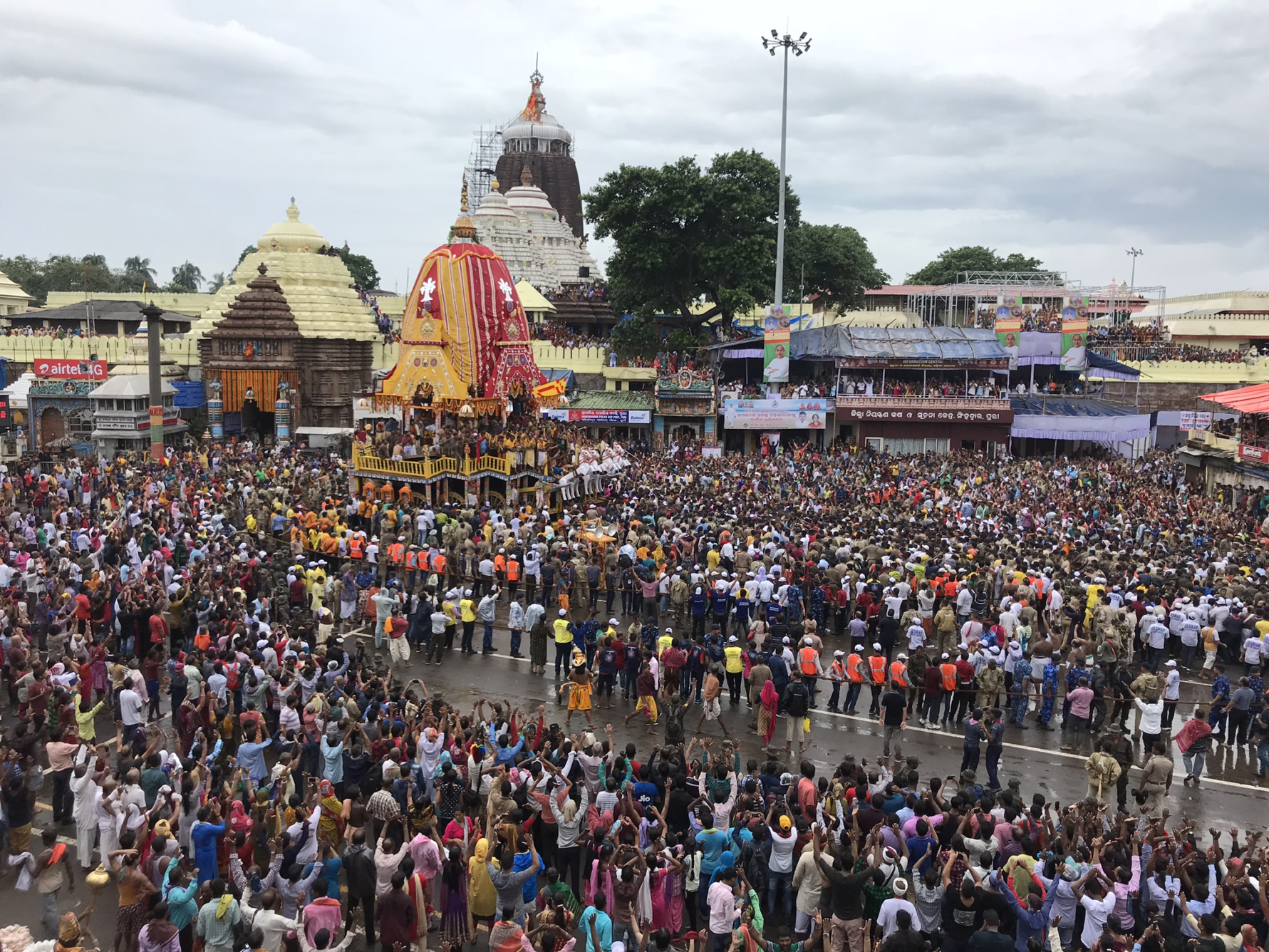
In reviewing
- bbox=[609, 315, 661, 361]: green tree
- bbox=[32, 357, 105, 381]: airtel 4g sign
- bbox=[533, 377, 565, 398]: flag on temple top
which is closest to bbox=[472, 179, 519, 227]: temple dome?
bbox=[609, 315, 661, 361]: green tree

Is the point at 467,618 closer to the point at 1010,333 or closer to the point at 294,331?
the point at 294,331

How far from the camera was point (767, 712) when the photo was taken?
1234cm

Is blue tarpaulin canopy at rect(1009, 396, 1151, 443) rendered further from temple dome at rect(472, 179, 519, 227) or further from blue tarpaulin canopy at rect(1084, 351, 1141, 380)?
temple dome at rect(472, 179, 519, 227)

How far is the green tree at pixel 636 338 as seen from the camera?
41375mm

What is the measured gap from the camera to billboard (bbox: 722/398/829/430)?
36.3m

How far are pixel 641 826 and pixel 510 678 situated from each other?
272 inches

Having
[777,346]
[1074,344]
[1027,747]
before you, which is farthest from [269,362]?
[1027,747]

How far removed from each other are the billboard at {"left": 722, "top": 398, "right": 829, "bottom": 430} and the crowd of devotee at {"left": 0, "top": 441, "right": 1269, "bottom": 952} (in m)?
12.3

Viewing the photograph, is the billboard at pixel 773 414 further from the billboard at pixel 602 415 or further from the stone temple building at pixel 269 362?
the stone temple building at pixel 269 362

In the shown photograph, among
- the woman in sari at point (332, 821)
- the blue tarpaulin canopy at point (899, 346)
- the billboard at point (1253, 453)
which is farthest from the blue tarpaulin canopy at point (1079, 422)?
the woman in sari at point (332, 821)

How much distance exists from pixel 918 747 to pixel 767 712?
6.54ft

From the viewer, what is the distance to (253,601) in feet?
49.2

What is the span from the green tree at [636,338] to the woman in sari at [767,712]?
30.1 m

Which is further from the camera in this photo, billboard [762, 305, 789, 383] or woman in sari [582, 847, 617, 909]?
billboard [762, 305, 789, 383]
